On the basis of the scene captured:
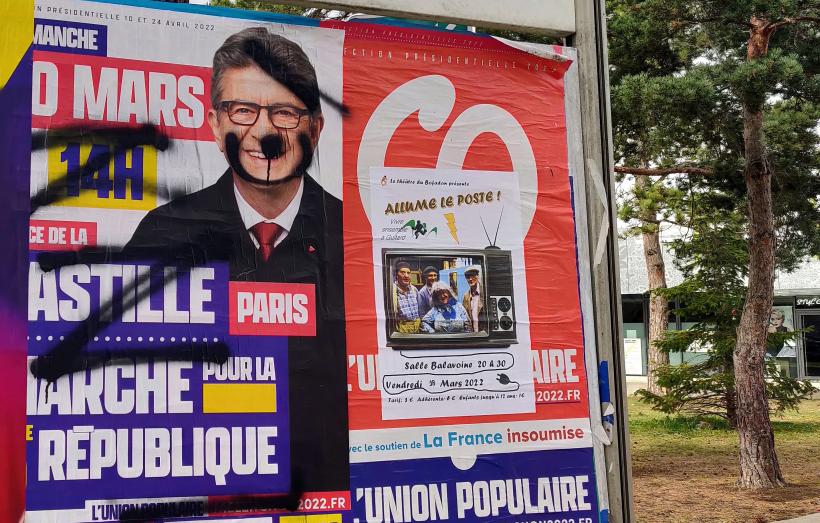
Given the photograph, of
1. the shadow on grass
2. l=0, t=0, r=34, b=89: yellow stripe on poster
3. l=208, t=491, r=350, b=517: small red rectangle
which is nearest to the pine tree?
the shadow on grass

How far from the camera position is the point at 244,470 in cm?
347

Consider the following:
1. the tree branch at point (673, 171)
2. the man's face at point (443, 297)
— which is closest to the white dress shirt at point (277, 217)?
the man's face at point (443, 297)

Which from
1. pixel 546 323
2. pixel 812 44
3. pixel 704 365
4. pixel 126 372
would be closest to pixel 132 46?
pixel 126 372

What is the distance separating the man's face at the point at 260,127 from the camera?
3672 millimetres

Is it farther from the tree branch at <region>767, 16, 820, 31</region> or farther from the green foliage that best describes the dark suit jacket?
the green foliage

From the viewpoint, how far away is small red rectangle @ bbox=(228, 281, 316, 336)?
11.6ft

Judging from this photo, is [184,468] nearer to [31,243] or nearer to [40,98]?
[31,243]

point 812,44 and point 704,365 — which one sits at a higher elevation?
point 812,44

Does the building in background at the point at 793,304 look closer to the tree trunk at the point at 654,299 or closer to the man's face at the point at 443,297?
the tree trunk at the point at 654,299

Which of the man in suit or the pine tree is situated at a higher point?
the pine tree

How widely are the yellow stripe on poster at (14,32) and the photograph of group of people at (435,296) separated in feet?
5.57

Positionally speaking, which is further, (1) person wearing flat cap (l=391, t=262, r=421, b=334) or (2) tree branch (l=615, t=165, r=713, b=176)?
(2) tree branch (l=615, t=165, r=713, b=176)

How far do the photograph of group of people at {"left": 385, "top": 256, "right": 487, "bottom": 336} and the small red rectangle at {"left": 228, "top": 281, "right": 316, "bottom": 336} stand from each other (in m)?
0.37

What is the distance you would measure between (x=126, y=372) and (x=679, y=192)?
16.4m
